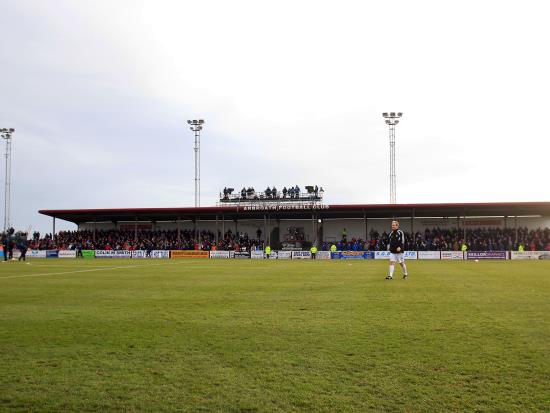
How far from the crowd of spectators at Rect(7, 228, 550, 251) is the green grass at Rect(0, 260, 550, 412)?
3973cm

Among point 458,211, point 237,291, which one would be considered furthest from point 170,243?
point 237,291

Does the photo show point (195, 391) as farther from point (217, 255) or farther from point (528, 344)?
point (217, 255)

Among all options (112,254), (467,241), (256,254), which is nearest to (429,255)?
(467,241)

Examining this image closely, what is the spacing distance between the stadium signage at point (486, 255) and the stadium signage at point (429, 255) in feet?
8.83

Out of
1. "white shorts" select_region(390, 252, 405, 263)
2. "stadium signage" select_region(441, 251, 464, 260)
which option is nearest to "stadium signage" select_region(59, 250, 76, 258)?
"stadium signage" select_region(441, 251, 464, 260)

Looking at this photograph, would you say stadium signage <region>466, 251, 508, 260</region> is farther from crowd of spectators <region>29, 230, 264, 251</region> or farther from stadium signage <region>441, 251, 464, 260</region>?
crowd of spectators <region>29, 230, 264, 251</region>

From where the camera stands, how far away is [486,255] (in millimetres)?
46781

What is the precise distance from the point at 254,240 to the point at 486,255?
86.1 ft

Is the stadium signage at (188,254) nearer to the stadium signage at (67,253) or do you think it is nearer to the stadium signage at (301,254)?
the stadium signage at (301,254)

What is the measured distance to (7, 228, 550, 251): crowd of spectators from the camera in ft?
165

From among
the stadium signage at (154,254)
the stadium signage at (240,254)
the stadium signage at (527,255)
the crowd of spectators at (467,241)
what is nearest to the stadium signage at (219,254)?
the stadium signage at (240,254)

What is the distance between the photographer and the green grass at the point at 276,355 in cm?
467

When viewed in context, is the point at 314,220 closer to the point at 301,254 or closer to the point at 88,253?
the point at 301,254

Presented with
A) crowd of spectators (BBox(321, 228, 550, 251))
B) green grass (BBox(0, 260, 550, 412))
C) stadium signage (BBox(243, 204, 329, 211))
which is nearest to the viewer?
green grass (BBox(0, 260, 550, 412))
